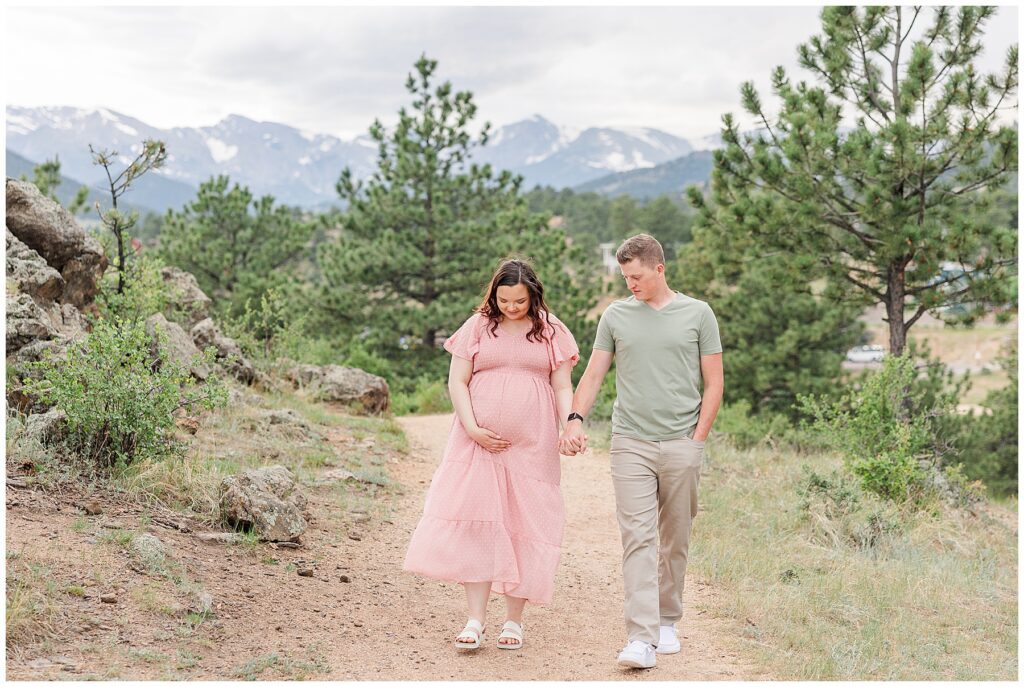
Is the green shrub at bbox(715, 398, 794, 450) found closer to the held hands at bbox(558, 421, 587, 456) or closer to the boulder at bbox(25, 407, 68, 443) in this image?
the boulder at bbox(25, 407, 68, 443)

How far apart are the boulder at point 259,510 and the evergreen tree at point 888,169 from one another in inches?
324

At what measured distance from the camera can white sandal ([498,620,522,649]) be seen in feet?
14.3

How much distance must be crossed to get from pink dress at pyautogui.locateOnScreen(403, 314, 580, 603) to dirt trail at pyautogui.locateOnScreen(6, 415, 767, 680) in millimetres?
410

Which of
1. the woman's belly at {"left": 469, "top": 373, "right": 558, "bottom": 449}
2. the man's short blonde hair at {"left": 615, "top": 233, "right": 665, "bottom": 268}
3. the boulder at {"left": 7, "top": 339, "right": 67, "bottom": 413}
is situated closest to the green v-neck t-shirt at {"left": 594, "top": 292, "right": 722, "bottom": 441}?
the man's short blonde hair at {"left": 615, "top": 233, "right": 665, "bottom": 268}

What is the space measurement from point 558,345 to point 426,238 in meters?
15.2

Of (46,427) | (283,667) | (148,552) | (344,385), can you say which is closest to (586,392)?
(283,667)

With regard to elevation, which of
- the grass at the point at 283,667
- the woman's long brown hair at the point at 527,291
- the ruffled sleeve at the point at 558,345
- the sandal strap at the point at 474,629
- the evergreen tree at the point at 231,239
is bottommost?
the grass at the point at 283,667

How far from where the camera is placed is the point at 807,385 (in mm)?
19766

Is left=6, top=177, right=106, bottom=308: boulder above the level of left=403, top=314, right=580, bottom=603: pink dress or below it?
above

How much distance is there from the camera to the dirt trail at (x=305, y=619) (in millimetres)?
4000

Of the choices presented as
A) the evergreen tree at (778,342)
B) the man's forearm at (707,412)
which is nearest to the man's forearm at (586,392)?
the man's forearm at (707,412)

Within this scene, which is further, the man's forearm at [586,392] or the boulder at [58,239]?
the boulder at [58,239]

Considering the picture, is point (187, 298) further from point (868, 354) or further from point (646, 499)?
point (868, 354)

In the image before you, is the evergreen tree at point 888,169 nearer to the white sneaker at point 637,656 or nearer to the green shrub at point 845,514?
the green shrub at point 845,514
